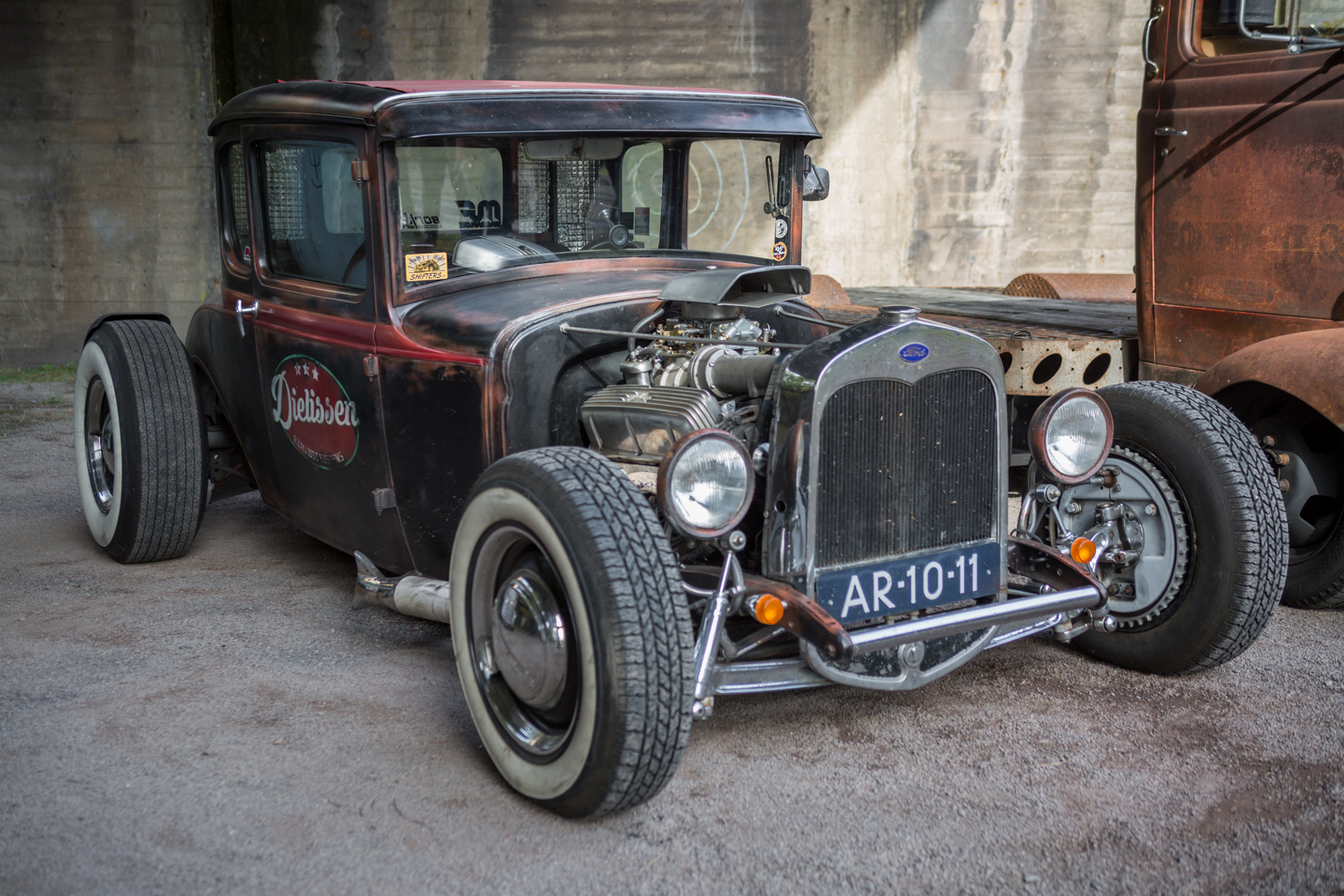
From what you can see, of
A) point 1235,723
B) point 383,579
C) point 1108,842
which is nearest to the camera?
point 1108,842

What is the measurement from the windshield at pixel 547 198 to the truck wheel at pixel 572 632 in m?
1.02

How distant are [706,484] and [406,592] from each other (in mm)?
1095

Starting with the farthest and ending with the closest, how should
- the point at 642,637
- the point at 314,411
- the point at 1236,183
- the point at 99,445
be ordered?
the point at 99,445 < the point at 1236,183 < the point at 314,411 < the point at 642,637

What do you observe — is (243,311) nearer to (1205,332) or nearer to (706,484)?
(706,484)

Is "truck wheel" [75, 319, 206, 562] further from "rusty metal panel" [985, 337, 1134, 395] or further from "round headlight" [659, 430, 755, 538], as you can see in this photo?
"rusty metal panel" [985, 337, 1134, 395]

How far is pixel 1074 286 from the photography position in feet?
20.5

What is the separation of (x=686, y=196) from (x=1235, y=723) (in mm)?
2275

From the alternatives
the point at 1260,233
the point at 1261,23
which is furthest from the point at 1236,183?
the point at 1261,23

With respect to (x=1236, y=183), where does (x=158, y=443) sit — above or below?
below

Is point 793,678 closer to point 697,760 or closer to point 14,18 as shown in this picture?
point 697,760

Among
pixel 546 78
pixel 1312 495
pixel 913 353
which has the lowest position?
pixel 1312 495

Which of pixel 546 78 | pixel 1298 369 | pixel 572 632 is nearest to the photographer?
pixel 572 632

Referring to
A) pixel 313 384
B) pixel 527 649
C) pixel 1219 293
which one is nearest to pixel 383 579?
pixel 313 384

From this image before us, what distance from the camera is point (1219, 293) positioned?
12.7 feet
